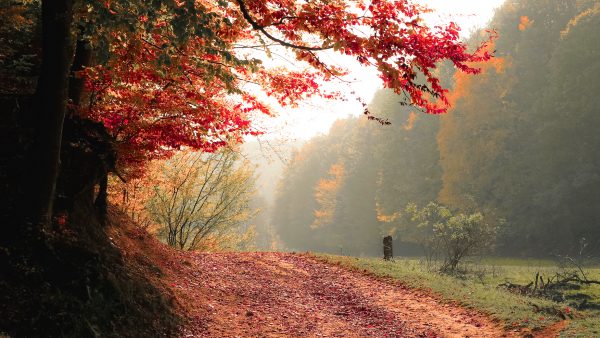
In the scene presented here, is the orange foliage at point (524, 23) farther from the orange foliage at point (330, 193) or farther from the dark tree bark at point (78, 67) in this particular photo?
the dark tree bark at point (78, 67)

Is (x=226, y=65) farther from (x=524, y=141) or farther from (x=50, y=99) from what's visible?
(x=524, y=141)

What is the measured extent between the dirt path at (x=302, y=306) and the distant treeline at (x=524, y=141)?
1828 centimetres

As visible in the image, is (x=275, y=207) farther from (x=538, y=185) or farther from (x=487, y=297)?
(x=487, y=297)

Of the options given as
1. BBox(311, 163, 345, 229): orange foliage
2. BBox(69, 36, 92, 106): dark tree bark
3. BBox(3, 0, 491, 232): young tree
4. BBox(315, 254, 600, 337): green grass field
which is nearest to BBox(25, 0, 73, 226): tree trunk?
BBox(3, 0, 491, 232): young tree

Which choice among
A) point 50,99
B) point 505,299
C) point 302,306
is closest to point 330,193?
point 505,299

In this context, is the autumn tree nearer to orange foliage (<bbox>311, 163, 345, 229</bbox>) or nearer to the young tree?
the young tree

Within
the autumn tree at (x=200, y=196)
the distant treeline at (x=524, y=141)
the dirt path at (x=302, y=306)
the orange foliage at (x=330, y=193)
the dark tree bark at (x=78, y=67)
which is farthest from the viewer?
the orange foliage at (x=330, y=193)

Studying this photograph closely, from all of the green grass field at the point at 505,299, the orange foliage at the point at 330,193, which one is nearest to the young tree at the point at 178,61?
the green grass field at the point at 505,299

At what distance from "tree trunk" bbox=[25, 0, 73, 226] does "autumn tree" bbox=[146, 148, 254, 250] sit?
342 inches

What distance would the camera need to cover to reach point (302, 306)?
10828 mm

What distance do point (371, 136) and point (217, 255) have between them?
140 ft

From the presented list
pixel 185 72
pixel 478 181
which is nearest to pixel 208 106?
pixel 185 72

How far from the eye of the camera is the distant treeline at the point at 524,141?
3103cm

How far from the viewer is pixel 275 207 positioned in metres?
77.6
